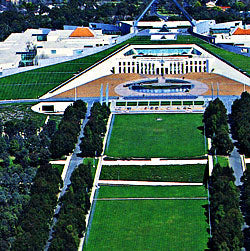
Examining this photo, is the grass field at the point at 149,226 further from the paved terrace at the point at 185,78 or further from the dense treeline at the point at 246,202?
the paved terrace at the point at 185,78

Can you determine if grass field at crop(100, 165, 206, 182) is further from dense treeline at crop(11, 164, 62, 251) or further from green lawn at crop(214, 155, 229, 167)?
dense treeline at crop(11, 164, 62, 251)

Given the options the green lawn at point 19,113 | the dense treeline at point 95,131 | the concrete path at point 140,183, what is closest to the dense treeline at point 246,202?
the concrete path at point 140,183

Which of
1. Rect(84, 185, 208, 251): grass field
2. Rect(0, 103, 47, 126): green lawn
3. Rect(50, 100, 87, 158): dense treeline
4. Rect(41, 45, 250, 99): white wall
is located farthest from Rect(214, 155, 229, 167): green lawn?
Rect(41, 45, 250, 99): white wall

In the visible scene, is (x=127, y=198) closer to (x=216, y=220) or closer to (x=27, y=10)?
(x=216, y=220)

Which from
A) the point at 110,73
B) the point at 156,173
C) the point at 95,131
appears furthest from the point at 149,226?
the point at 110,73

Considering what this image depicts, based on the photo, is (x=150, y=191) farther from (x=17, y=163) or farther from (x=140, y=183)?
(x=17, y=163)

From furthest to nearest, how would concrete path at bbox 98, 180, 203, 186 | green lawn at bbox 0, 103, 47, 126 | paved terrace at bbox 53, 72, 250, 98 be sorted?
paved terrace at bbox 53, 72, 250, 98
green lawn at bbox 0, 103, 47, 126
concrete path at bbox 98, 180, 203, 186
